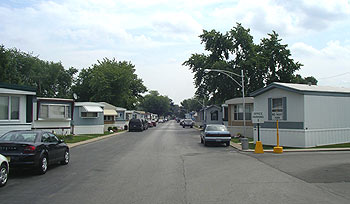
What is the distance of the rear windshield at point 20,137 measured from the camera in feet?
37.1

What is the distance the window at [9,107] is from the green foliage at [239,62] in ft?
97.8

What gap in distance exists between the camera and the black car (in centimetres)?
1056

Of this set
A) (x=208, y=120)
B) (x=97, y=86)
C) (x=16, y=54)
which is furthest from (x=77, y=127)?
(x=16, y=54)

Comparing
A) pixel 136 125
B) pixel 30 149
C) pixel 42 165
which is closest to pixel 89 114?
pixel 136 125

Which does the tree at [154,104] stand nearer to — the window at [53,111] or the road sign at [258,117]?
the window at [53,111]

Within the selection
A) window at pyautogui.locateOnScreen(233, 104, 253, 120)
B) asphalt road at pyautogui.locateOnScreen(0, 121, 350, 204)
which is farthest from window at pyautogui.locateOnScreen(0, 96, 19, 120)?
window at pyautogui.locateOnScreen(233, 104, 253, 120)

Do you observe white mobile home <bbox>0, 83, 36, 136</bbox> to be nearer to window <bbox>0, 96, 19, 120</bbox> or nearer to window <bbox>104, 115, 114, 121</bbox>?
window <bbox>0, 96, 19, 120</bbox>

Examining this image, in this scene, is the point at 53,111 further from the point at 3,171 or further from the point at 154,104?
the point at 154,104

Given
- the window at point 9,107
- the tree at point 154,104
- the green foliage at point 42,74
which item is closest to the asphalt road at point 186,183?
the window at point 9,107

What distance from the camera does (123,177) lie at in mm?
10828

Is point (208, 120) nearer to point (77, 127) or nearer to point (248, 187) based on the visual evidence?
point (77, 127)

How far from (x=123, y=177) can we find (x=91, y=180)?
1053mm

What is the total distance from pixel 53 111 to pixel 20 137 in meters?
19.6

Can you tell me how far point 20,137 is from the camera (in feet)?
37.7
